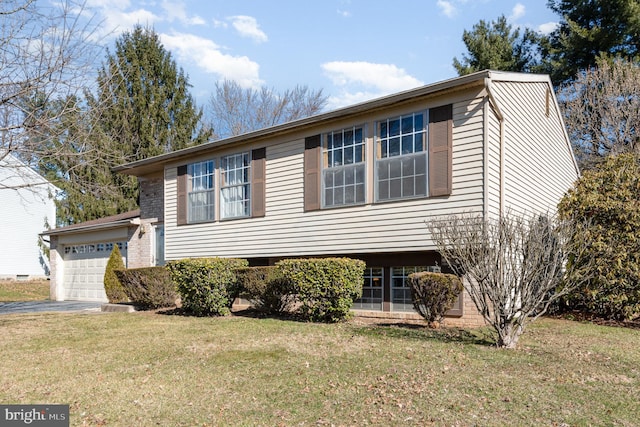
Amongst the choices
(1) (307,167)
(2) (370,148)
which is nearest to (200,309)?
(1) (307,167)

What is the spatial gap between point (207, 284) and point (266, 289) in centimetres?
134

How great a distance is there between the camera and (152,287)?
1252 cm

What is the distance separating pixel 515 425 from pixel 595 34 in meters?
21.9

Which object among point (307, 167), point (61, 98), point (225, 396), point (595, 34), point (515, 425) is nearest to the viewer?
point (515, 425)

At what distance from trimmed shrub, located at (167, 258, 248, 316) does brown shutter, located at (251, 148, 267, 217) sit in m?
1.84

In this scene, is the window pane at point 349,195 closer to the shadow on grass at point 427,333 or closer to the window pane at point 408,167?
the window pane at point 408,167

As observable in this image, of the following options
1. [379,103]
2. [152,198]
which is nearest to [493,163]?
[379,103]

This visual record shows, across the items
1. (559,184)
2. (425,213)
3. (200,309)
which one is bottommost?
(200,309)

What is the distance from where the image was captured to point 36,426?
469 centimetres

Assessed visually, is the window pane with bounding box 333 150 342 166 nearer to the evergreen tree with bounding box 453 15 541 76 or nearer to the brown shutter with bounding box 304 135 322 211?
the brown shutter with bounding box 304 135 322 211

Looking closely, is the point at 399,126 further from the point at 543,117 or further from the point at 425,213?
the point at 543,117

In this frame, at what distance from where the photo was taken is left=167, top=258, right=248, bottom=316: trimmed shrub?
10938mm

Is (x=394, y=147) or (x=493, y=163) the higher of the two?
(x=394, y=147)

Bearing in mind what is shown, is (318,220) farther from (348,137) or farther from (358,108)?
(358,108)
